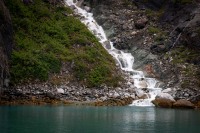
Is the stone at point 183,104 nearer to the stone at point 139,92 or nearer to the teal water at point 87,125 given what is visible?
the stone at point 139,92

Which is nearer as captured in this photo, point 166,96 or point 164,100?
point 164,100

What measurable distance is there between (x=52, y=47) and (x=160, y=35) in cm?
2373

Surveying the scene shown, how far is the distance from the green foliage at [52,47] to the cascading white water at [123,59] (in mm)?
2915

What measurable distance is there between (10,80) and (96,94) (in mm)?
14624

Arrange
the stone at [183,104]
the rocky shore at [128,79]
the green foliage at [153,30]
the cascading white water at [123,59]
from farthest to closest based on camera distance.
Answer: the green foliage at [153,30], the cascading white water at [123,59], the rocky shore at [128,79], the stone at [183,104]

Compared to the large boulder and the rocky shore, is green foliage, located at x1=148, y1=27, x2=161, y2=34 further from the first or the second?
the large boulder

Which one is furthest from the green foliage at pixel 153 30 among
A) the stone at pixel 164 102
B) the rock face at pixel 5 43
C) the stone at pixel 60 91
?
the rock face at pixel 5 43

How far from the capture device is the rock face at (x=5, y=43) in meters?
59.1

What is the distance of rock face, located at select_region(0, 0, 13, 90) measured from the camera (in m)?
59.1

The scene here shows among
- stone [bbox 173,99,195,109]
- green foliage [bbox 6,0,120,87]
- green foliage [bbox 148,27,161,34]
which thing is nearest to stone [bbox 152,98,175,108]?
stone [bbox 173,99,195,109]

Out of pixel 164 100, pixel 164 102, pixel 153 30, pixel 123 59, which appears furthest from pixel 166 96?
pixel 153 30

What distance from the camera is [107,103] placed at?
2405 inches

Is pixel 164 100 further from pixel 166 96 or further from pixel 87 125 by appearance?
pixel 87 125

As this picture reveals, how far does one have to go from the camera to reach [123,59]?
75625mm
